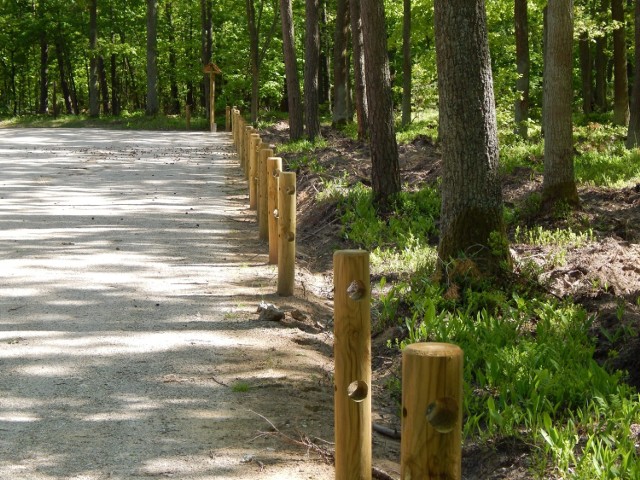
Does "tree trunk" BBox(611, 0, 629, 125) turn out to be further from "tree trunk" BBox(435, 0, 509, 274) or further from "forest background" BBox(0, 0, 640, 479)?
"tree trunk" BBox(435, 0, 509, 274)

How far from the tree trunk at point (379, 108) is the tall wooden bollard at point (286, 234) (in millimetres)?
3780

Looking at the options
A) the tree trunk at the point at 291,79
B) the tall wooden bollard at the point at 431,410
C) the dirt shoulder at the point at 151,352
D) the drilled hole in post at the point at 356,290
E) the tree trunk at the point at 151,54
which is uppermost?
the tree trunk at the point at 151,54

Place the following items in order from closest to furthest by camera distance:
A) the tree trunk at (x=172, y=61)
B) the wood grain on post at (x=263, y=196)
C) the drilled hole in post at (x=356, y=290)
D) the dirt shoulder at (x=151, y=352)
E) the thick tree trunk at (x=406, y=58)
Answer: the drilled hole in post at (x=356, y=290) → the dirt shoulder at (x=151, y=352) → the wood grain on post at (x=263, y=196) → the thick tree trunk at (x=406, y=58) → the tree trunk at (x=172, y=61)

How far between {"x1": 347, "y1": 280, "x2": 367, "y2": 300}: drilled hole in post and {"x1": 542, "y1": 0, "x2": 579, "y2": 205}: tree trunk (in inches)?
307

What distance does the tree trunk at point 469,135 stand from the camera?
7914mm

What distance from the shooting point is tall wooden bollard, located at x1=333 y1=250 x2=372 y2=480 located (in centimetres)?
394

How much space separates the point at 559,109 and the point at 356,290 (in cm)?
829

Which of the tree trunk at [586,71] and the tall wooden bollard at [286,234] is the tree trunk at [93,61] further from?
the tall wooden bollard at [286,234]

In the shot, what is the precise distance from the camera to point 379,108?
12547 millimetres

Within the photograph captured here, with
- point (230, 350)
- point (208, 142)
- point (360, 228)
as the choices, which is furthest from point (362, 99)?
point (230, 350)

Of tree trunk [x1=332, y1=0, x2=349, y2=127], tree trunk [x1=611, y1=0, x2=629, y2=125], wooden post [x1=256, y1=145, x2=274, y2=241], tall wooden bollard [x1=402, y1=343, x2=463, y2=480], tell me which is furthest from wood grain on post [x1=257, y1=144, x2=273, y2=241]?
tree trunk [x1=332, y1=0, x2=349, y2=127]

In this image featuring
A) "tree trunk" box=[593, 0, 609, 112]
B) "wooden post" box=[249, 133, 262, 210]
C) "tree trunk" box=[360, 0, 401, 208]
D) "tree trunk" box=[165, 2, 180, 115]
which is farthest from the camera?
"tree trunk" box=[165, 2, 180, 115]

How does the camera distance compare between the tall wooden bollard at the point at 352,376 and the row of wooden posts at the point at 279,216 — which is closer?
the tall wooden bollard at the point at 352,376

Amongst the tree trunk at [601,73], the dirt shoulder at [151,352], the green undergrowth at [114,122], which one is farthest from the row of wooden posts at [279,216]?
the green undergrowth at [114,122]
